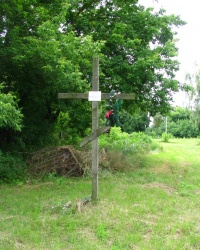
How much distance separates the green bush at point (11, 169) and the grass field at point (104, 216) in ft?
2.04

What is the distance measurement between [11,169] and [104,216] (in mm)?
4545

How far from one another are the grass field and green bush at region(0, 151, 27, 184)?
0.62m

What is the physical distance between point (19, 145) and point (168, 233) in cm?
716

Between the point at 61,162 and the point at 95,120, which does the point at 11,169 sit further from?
the point at 95,120

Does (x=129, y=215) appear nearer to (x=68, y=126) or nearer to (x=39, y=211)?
(x=39, y=211)

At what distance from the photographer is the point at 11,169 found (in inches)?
364

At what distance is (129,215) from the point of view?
5652 mm

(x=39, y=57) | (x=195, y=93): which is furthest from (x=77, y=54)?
(x=195, y=93)

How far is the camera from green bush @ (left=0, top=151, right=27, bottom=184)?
8.94 m

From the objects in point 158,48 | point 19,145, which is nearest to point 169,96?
point 158,48

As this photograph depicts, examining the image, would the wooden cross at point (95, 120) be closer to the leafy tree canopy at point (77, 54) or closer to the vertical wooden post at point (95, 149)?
the vertical wooden post at point (95, 149)

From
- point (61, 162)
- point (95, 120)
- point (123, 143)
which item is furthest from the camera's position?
point (123, 143)

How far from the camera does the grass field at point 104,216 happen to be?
4.51m

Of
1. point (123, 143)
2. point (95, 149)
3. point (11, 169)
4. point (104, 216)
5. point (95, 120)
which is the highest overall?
point (95, 120)
